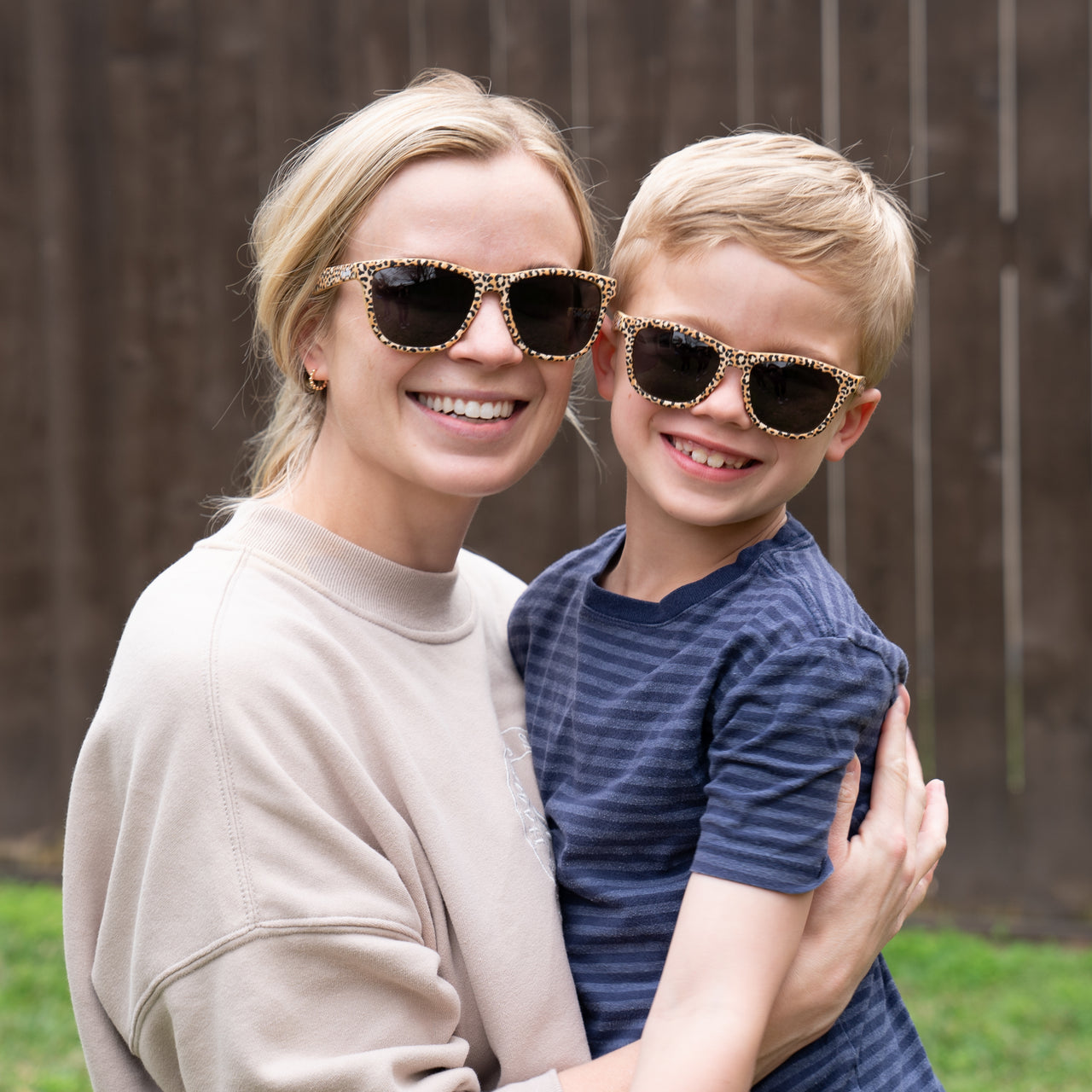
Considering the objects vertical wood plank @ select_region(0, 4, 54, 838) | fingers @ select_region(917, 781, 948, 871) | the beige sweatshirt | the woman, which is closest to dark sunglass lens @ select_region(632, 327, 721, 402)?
the woman

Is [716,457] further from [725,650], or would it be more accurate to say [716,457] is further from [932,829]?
[932,829]

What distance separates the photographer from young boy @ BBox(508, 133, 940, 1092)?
4.93 ft

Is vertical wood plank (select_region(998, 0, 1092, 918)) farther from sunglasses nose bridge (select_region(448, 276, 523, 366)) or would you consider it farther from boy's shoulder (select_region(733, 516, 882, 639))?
sunglasses nose bridge (select_region(448, 276, 523, 366))

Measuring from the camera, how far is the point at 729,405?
1706 mm

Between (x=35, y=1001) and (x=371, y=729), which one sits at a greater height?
(x=371, y=729)

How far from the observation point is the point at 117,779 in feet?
5.10

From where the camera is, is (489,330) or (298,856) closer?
(298,856)

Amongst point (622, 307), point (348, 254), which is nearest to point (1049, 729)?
point (622, 307)

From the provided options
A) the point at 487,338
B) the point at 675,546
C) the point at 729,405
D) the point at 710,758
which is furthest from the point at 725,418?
the point at 710,758

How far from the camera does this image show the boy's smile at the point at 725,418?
1.69 meters

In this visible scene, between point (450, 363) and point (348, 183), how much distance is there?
0.91ft

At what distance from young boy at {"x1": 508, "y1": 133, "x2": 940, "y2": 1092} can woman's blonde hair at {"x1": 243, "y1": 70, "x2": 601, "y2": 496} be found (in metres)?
0.19

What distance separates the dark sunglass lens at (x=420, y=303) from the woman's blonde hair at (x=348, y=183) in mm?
119

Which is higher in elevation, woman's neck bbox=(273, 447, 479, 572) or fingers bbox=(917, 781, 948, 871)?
woman's neck bbox=(273, 447, 479, 572)
